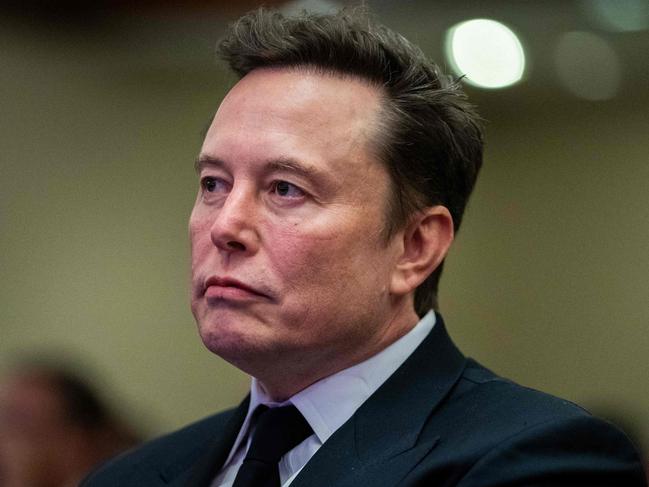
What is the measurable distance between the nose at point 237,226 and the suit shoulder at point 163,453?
18.6 inches

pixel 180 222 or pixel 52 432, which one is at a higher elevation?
pixel 180 222

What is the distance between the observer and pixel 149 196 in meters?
6.51

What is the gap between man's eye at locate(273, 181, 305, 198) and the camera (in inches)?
80.1

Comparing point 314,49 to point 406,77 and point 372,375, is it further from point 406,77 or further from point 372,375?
point 372,375

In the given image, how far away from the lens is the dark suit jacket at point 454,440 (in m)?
1.80

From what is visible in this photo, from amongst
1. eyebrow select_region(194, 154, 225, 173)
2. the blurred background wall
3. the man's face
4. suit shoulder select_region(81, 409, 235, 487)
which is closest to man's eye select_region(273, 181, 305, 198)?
the man's face

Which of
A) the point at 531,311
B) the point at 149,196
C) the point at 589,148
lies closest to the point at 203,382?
the point at 149,196

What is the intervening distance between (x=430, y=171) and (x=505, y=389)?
0.41m

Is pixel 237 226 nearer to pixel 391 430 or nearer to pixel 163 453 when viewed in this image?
pixel 391 430

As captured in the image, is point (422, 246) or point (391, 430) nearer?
point (391, 430)

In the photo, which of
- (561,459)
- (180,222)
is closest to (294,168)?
(561,459)

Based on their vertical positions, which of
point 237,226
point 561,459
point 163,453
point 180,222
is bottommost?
point 180,222

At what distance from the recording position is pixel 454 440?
1.91 m

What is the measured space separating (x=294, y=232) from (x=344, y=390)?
0.28m
